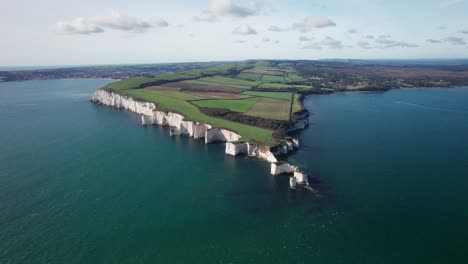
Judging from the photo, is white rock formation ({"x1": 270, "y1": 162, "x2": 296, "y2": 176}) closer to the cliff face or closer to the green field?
the cliff face

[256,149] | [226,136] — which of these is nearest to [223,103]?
[226,136]

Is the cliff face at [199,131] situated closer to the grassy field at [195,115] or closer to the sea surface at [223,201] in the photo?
the grassy field at [195,115]

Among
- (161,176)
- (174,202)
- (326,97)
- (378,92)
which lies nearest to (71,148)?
(161,176)

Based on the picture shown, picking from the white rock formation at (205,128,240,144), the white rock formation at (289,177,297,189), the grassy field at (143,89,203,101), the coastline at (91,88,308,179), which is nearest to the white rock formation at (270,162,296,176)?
the coastline at (91,88,308,179)

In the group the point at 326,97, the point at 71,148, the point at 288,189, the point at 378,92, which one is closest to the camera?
the point at 288,189

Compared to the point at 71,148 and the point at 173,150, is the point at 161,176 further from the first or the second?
the point at 71,148
